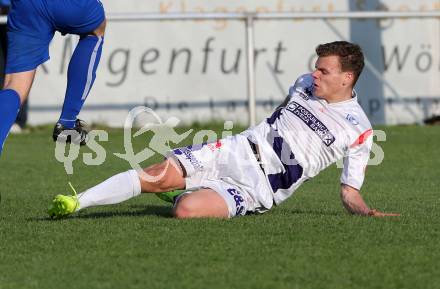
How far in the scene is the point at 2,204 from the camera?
7551 millimetres

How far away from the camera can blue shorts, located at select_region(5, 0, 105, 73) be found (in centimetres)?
673

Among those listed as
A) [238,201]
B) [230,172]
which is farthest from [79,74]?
[238,201]

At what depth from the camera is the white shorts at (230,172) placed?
6762 mm

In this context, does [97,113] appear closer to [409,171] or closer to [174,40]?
[174,40]

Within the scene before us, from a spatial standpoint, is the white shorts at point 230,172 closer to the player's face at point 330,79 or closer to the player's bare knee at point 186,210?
the player's bare knee at point 186,210

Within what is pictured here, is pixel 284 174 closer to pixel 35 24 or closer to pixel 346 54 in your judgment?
pixel 346 54

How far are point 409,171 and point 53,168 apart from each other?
3.07 metres

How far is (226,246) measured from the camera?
221 inches

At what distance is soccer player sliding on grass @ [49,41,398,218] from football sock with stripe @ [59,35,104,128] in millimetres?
710

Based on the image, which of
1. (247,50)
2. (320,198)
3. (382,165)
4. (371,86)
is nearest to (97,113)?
(247,50)

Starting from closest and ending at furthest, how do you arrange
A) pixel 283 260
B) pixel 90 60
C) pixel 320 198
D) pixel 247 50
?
pixel 283 260 < pixel 90 60 < pixel 320 198 < pixel 247 50

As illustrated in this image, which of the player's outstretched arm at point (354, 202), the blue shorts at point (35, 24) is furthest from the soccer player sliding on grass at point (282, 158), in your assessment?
the blue shorts at point (35, 24)

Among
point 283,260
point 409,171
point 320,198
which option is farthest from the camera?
point 409,171

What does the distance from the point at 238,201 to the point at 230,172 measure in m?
0.22
